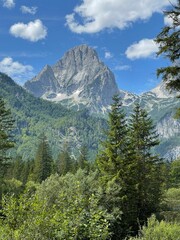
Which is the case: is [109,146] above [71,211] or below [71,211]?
above

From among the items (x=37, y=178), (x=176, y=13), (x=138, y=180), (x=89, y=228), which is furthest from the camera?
(x=37, y=178)

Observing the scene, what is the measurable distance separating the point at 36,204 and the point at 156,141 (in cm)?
3035

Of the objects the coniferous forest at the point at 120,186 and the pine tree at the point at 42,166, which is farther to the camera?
the pine tree at the point at 42,166

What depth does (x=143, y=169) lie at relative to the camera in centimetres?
3756

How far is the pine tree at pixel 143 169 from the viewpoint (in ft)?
117

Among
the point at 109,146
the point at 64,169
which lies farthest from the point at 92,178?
the point at 64,169

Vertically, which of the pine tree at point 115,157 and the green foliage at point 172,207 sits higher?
the pine tree at point 115,157

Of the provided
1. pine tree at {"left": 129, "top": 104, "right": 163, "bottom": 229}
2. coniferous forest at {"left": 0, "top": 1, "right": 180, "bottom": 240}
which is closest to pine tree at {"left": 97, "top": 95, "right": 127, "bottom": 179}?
coniferous forest at {"left": 0, "top": 1, "right": 180, "bottom": 240}

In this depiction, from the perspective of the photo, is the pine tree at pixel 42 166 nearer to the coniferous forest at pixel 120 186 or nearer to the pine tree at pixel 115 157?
the coniferous forest at pixel 120 186

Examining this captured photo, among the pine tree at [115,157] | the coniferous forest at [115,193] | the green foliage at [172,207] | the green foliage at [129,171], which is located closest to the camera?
the coniferous forest at [115,193]

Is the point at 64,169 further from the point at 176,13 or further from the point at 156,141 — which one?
the point at 176,13

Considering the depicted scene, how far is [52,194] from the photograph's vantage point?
88.7 ft

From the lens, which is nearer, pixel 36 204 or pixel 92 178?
pixel 36 204

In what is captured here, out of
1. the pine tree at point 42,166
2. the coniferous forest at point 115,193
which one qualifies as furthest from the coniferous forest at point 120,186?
the pine tree at point 42,166
